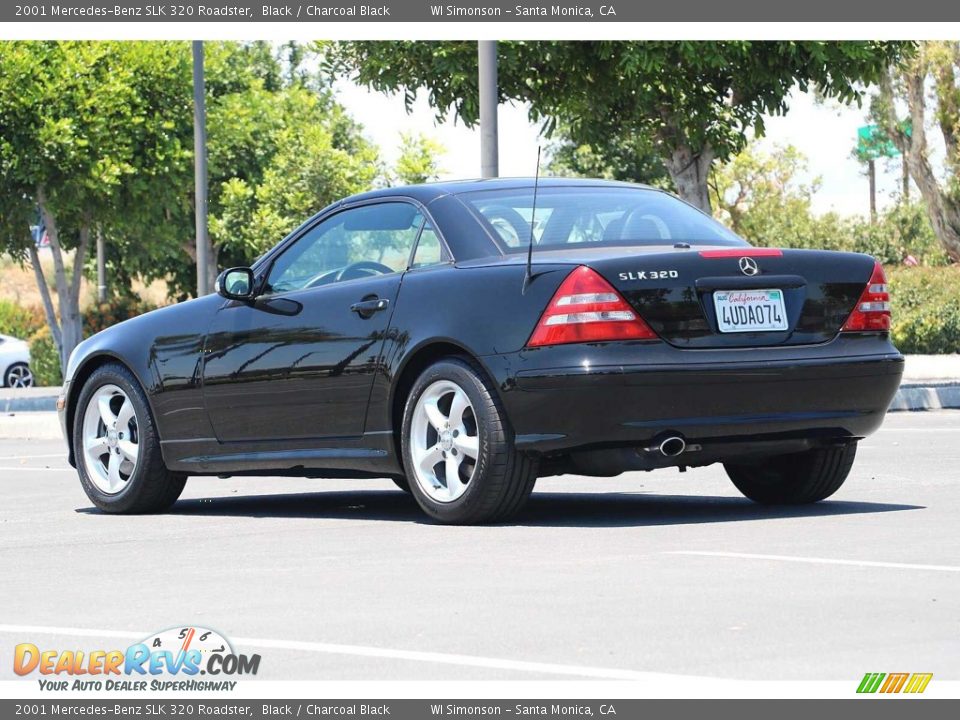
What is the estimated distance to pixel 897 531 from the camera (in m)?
8.33

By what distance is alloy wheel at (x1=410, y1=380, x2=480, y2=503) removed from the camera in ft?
28.9

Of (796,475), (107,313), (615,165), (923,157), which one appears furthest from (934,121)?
(796,475)

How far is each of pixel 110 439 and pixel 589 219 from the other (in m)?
3.10

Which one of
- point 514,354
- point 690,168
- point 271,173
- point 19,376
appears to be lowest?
point 19,376

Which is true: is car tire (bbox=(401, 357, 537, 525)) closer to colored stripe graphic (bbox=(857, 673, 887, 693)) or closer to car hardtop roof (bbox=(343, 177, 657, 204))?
car hardtop roof (bbox=(343, 177, 657, 204))

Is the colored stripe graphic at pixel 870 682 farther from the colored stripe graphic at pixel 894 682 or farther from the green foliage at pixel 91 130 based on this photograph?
the green foliage at pixel 91 130

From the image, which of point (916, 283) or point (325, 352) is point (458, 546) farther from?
point (916, 283)

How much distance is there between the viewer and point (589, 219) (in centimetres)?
927

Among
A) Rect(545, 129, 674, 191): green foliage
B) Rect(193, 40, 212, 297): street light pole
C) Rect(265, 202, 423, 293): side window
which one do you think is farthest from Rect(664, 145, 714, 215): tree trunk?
Rect(545, 129, 674, 191): green foliage

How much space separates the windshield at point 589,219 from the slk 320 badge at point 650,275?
24.7 inches

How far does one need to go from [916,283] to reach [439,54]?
12615mm

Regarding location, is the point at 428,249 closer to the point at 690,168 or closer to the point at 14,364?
the point at 690,168

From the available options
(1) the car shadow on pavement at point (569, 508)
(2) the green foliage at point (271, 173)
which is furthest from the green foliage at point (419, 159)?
(1) the car shadow on pavement at point (569, 508)

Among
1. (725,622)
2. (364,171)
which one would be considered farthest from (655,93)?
(364,171)
